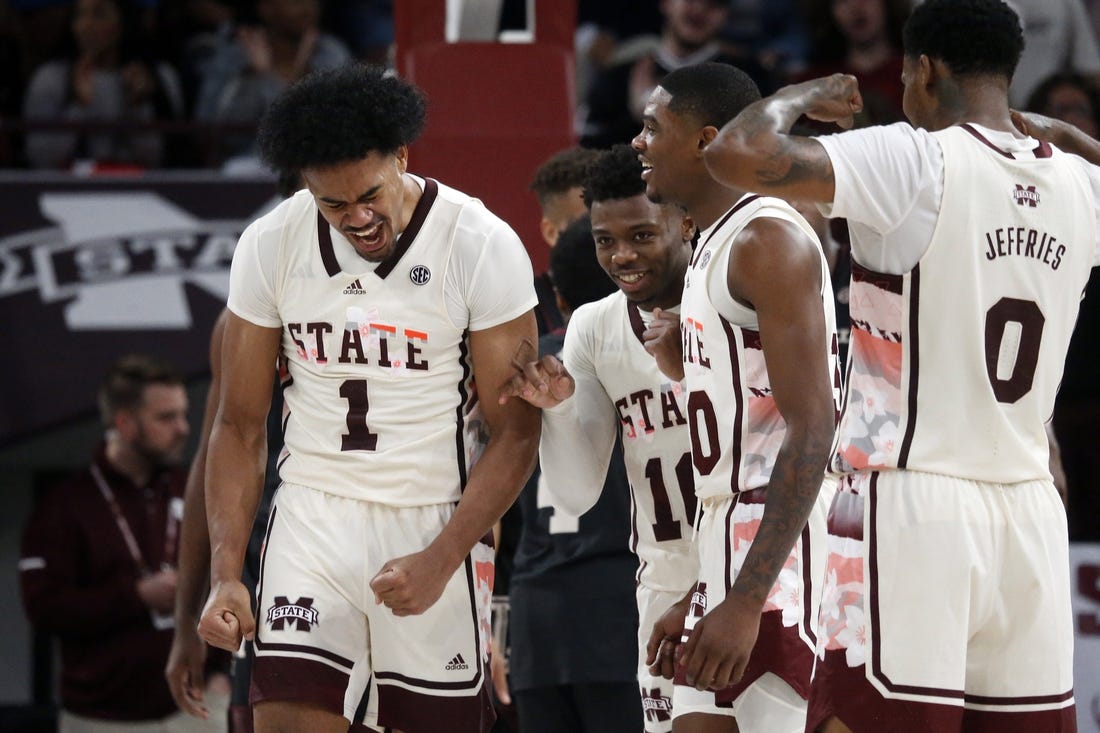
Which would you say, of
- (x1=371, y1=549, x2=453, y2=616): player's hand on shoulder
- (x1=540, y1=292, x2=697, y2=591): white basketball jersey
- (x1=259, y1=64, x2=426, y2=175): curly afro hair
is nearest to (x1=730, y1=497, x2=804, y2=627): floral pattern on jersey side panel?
(x1=540, y1=292, x2=697, y2=591): white basketball jersey

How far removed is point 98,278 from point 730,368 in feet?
21.1

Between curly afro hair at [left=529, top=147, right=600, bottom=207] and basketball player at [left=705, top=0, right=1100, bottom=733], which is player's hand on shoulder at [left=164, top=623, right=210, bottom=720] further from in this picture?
basketball player at [left=705, top=0, right=1100, bottom=733]

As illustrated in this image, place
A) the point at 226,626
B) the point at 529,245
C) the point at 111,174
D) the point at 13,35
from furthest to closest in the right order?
the point at 13,35
the point at 111,174
the point at 529,245
the point at 226,626

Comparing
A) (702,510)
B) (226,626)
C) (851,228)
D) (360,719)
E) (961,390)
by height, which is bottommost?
(360,719)

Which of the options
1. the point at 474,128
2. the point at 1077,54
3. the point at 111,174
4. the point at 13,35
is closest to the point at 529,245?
the point at 474,128

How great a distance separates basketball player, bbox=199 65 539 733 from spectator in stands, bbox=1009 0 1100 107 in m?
6.42

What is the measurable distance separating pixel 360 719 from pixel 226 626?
46cm

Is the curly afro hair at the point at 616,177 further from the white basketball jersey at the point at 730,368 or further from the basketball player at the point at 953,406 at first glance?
the basketball player at the point at 953,406

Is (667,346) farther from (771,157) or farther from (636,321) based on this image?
(771,157)

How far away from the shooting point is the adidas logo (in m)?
4.25

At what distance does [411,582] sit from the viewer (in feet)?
13.4

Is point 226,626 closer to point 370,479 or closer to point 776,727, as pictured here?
point 370,479

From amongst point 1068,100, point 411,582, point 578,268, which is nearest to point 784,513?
point 411,582

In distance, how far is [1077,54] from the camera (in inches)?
391
